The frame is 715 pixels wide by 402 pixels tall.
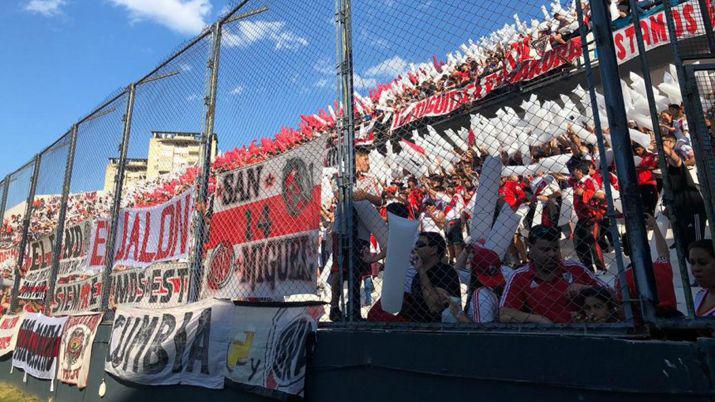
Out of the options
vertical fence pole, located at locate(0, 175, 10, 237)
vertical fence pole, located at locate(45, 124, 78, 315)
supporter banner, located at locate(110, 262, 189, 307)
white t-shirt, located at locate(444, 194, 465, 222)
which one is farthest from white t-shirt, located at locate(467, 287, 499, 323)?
vertical fence pole, located at locate(0, 175, 10, 237)

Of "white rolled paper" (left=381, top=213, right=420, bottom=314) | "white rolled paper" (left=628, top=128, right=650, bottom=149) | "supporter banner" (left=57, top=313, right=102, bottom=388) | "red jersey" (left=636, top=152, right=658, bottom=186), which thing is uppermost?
"white rolled paper" (left=628, top=128, right=650, bottom=149)

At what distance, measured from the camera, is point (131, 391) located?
4.50 meters

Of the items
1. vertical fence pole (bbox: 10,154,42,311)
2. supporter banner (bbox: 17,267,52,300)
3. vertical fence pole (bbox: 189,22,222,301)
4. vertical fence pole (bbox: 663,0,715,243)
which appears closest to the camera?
vertical fence pole (bbox: 663,0,715,243)

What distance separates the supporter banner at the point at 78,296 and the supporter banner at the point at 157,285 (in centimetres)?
51

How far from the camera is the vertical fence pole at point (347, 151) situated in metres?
3.09

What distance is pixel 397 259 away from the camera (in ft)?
8.85

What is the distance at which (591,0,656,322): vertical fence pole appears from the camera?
1893 millimetres

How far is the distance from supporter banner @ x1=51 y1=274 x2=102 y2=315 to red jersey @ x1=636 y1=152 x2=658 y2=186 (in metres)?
5.85

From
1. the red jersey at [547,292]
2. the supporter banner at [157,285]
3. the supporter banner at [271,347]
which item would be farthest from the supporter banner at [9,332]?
the red jersey at [547,292]

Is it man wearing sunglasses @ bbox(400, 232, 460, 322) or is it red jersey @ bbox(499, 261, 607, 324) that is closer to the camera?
red jersey @ bbox(499, 261, 607, 324)

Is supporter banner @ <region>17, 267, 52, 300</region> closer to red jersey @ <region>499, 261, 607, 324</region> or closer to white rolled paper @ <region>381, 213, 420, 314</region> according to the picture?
white rolled paper @ <region>381, 213, 420, 314</region>

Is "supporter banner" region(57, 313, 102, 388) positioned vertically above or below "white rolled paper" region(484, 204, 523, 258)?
below

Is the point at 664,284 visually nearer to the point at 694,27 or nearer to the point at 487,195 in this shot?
the point at 487,195

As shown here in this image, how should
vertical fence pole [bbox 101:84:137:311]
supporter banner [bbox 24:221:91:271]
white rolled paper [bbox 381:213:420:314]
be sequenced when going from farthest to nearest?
supporter banner [bbox 24:221:91:271] < vertical fence pole [bbox 101:84:137:311] < white rolled paper [bbox 381:213:420:314]
